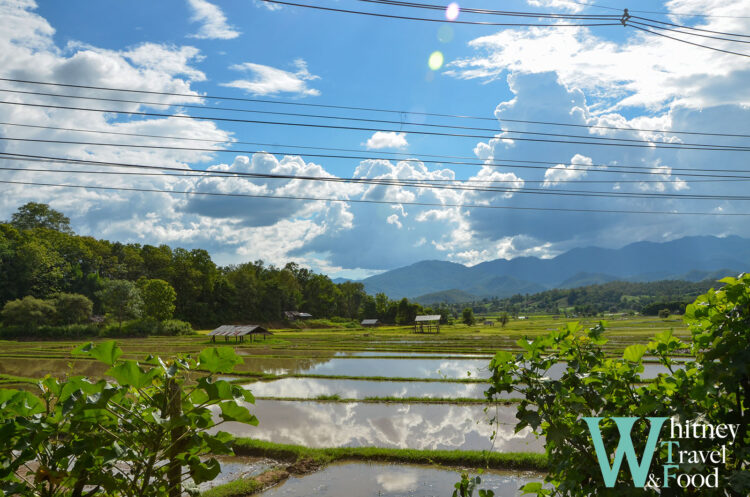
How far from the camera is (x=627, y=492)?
2129mm

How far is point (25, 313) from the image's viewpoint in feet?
164

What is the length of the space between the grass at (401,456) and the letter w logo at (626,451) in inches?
350

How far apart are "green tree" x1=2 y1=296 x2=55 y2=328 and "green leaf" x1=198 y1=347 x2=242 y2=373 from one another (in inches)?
2378

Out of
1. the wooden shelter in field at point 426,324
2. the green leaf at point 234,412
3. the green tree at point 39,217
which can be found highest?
the green tree at point 39,217

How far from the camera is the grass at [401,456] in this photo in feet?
34.6

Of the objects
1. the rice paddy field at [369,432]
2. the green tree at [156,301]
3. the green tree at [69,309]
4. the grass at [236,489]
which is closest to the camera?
the grass at [236,489]

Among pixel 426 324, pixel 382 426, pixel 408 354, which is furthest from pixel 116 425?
pixel 426 324

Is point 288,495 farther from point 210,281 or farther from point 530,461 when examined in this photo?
point 210,281

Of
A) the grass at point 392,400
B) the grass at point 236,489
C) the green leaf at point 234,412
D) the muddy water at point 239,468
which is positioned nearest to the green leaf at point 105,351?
the green leaf at point 234,412

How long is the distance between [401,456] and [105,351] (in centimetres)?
1043

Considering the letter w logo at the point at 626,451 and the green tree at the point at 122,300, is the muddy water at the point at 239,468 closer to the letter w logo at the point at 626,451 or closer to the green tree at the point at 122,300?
the letter w logo at the point at 626,451

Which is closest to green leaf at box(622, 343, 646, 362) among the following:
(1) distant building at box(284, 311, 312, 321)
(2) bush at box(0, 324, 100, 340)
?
(2) bush at box(0, 324, 100, 340)

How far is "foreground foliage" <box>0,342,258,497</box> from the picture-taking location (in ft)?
6.08

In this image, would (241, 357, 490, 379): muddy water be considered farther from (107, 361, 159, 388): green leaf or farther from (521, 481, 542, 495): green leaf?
(107, 361, 159, 388): green leaf
